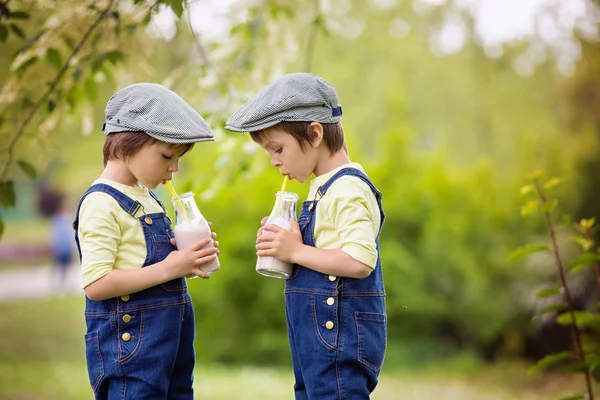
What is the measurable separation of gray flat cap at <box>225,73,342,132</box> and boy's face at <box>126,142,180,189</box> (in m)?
0.18

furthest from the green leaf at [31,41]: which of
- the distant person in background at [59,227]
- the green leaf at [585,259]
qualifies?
the distant person in background at [59,227]

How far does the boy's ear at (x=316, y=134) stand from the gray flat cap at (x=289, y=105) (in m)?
0.01

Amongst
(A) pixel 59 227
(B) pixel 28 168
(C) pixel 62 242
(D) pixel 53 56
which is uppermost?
(A) pixel 59 227

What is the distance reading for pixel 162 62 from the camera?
A: 8930mm

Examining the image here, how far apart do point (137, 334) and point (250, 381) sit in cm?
380

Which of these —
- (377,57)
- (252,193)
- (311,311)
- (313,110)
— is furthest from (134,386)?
(377,57)

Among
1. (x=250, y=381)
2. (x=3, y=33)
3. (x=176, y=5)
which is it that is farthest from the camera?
(x=250, y=381)

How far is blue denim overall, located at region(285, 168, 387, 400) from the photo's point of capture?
1.84 meters

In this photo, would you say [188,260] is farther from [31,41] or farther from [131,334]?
[31,41]

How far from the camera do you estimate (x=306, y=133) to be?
190cm

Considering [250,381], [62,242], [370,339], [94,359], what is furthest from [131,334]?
[62,242]

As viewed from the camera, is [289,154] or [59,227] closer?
[289,154]

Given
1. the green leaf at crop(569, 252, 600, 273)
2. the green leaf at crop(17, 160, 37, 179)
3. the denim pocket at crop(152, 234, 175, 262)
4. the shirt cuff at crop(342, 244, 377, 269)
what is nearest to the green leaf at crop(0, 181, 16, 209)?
the green leaf at crop(17, 160, 37, 179)

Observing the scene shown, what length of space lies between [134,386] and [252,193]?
14.5ft
